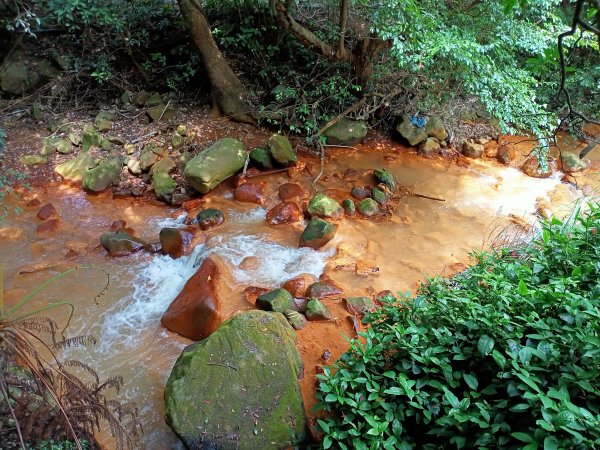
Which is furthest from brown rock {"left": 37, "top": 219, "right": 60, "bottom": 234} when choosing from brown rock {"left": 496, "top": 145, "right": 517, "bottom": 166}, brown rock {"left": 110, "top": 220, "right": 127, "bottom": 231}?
brown rock {"left": 496, "top": 145, "right": 517, "bottom": 166}

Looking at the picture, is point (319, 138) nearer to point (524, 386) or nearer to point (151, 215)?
point (151, 215)

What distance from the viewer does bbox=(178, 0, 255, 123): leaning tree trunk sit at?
22.1 feet

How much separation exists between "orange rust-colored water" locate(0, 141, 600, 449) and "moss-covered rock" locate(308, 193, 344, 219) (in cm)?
20

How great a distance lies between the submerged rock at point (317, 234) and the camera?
5352 millimetres

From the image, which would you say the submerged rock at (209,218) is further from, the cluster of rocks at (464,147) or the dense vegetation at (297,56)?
the cluster of rocks at (464,147)

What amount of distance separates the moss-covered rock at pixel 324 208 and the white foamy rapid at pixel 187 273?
64cm

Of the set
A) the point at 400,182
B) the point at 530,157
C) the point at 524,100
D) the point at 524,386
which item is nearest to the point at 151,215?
the point at 400,182

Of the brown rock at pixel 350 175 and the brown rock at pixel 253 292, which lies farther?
the brown rock at pixel 350 175

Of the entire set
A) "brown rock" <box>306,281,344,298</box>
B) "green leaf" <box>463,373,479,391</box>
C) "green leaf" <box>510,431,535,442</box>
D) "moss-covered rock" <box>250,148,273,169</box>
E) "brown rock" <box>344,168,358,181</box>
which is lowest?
"brown rock" <box>306,281,344,298</box>

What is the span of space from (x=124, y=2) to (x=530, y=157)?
8.05 m

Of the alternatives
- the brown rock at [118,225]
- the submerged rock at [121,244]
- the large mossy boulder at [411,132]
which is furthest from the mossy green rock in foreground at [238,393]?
the large mossy boulder at [411,132]

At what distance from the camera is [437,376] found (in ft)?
8.52

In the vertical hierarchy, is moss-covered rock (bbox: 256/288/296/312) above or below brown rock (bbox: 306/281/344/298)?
above

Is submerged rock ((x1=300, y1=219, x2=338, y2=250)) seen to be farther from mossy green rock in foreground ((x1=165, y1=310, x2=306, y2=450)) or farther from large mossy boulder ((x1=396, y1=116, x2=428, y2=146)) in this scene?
large mossy boulder ((x1=396, y1=116, x2=428, y2=146))
